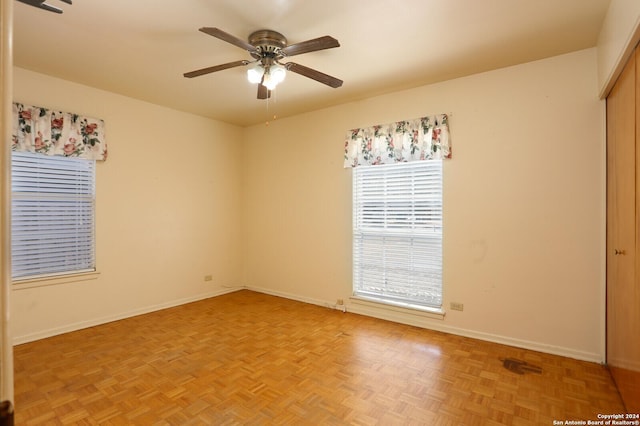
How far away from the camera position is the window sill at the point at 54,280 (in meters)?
3.29

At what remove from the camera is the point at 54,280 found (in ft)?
11.5

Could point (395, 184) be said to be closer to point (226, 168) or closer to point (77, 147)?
point (226, 168)

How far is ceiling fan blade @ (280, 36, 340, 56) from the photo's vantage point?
214 cm

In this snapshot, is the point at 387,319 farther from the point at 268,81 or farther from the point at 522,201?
the point at 268,81

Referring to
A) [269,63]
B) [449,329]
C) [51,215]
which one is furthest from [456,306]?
[51,215]

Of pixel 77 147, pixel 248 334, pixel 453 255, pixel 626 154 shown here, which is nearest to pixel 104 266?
pixel 77 147

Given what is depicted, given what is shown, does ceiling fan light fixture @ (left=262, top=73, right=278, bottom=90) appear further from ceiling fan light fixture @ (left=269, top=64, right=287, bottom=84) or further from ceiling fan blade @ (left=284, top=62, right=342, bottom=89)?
ceiling fan blade @ (left=284, top=62, right=342, bottom=89)

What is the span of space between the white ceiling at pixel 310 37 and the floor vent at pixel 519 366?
2688 millimetres

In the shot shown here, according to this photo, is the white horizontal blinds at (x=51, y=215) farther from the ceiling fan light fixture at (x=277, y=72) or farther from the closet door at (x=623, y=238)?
the closet door at (x=623, y=238)

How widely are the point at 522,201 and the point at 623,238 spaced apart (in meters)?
0.93

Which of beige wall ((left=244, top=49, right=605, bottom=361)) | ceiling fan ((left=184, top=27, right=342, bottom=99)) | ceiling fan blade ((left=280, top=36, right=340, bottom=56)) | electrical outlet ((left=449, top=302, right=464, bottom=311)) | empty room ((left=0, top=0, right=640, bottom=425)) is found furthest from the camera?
electrical outlet ((left=449, top=302, right=464, bottom=311))

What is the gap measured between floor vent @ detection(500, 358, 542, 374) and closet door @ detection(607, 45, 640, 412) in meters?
0.50

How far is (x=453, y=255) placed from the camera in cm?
349

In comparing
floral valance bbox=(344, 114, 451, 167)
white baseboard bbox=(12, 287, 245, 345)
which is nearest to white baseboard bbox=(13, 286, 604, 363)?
white baseboard bbox=(12, 287, 245, 345)
